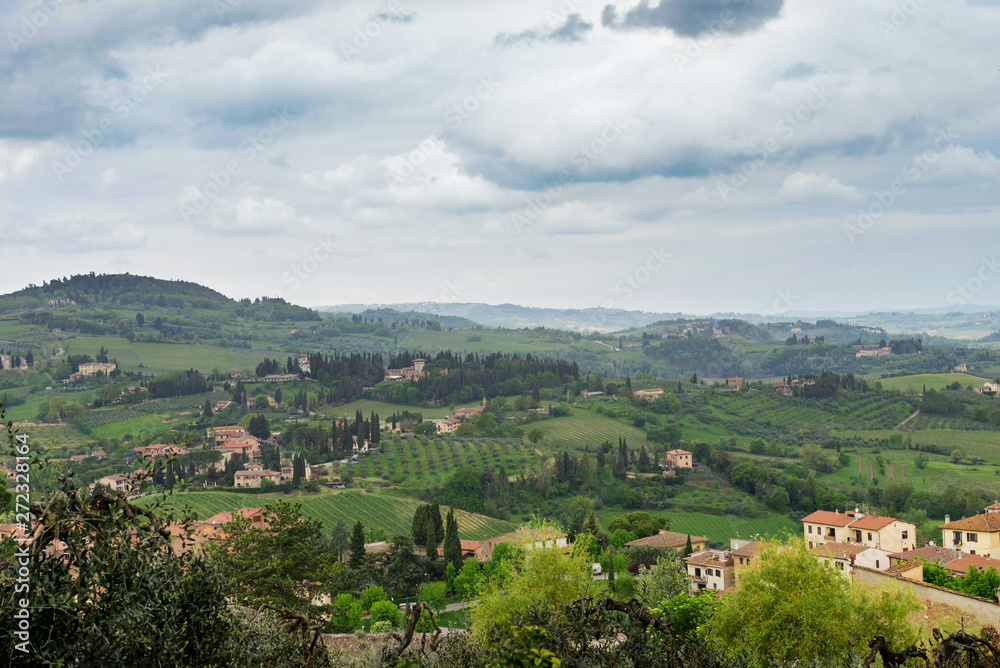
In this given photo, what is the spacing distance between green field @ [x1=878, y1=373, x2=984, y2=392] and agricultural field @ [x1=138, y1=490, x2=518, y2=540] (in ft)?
357

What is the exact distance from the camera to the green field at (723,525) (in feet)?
238

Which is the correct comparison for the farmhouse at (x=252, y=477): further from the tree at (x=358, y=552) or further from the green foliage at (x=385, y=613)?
the green foliage at (x=385, y=613)

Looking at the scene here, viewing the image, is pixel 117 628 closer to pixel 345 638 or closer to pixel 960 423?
pixel 345 638

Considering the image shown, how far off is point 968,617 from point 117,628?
2139 cm

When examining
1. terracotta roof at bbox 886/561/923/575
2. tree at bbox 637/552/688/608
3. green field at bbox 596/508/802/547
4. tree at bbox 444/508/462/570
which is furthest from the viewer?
green field at bbox 596/508/802/547

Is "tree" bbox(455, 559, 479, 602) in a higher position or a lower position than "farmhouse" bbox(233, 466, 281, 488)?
higher

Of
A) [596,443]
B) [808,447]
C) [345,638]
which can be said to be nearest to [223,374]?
[596,443]

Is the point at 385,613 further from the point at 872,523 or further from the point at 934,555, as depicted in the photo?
the point at 872,523

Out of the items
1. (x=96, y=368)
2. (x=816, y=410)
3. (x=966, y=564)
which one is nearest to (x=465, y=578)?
(x=966, y=564)

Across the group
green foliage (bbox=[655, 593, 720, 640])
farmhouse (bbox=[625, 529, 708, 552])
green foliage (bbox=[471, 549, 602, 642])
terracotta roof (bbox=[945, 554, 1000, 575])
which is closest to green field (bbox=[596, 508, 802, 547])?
farmhouse (bbox=[625, 529, 708, 552])

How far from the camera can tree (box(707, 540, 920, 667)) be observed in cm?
1638

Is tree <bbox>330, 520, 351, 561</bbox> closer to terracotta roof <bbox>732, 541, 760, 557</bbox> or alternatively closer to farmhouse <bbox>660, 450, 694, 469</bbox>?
terracotta roof <bbox>732, 541, 760, 557</bbox>

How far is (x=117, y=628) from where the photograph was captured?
22.0ft

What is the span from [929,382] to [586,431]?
285ft
